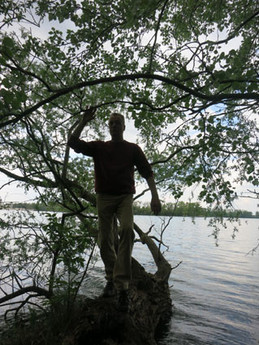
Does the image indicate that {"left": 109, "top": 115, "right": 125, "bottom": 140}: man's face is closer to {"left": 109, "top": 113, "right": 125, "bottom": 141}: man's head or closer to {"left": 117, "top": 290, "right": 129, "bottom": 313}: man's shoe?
{"left": 109, "top": 113, "right": 125, "bottom": 141}: man's head

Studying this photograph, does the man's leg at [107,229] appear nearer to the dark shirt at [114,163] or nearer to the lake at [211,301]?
the dark shirt at [114,163]

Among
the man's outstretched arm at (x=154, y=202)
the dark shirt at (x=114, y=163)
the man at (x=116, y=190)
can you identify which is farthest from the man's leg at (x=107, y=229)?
the man's outstretched arm at (x=154, y=202)

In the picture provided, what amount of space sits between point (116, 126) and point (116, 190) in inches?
39.4

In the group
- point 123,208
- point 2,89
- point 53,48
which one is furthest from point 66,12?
point 123,208

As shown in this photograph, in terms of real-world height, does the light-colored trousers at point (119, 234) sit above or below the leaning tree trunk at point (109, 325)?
above

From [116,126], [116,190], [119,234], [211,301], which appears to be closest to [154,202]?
[116,190]

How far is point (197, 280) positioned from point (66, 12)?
1353 centimetres

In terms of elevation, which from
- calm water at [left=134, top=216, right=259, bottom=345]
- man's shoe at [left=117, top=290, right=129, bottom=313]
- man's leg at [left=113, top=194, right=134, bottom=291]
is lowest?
calm water at [left=134, top=216, right=259, bottom=345]

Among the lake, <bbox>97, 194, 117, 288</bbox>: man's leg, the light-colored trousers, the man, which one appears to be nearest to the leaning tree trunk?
the man

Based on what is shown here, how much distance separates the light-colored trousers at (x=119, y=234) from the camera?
155 inches

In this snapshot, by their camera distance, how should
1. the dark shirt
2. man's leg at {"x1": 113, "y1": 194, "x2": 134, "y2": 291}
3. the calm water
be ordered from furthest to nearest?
the calm water → the dark shirt → man's leg at {"x1": 113, "y1": 194, "x2": 134, "y2": 291}

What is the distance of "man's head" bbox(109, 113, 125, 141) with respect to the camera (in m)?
4.23

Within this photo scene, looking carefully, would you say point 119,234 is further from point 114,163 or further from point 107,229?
point 114,163

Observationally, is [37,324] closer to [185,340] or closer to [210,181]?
[185,340]
